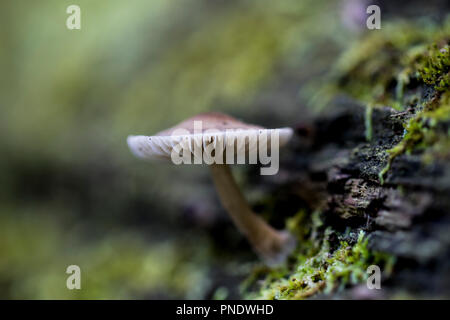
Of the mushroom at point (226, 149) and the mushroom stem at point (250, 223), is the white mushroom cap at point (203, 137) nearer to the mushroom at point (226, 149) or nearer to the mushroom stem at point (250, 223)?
the mushroom at point (226, 149)

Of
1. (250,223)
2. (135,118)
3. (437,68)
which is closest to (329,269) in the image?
(250,223)

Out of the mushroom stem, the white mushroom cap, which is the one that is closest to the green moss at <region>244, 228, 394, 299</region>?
the mushroom stem

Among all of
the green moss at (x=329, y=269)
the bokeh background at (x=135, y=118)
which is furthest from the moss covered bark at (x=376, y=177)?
the bokeh background at (x=135, y=118)

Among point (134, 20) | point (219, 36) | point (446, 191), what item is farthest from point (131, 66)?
point (446, 191)

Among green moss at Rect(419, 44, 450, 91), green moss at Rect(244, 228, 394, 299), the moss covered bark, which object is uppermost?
green moss at Rect(419, 44, 450, 91)

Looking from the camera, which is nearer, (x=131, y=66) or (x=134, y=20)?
(x=131, y=66)

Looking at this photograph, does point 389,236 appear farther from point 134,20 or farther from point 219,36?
point 134,20

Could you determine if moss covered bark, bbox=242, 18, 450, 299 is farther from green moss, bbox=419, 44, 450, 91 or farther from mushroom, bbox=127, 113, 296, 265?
mushroom, bbox=127, 113, 296, 265

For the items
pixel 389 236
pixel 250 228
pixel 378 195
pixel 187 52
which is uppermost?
pixel 187 52

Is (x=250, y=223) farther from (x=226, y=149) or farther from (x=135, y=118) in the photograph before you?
(x=135, y=118)
